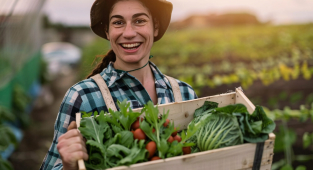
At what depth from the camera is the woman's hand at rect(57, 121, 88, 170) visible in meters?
1.37

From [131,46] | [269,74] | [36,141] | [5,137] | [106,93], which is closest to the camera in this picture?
[106,93]

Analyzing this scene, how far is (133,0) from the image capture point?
6.97 feet

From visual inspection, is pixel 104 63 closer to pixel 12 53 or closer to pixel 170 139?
pixel 170 139

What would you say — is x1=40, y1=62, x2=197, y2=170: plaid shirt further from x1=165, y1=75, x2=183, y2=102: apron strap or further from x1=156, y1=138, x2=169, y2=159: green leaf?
x1=156, y1=138, x2=169, y2=159: green leaf

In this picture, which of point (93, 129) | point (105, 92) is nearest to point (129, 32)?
point (105, 92)

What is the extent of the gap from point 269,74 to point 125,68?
10.2 ft

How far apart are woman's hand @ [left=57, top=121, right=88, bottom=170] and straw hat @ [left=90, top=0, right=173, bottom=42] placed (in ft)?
3.32

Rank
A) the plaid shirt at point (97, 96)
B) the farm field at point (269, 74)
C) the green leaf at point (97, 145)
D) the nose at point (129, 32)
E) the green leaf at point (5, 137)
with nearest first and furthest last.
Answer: the green leaf at point (97, 145), the plaid shirt at point (97, 96), the nose at point (129, 32), the green leaf at point (5, 137), the farm field at point (269, 74)

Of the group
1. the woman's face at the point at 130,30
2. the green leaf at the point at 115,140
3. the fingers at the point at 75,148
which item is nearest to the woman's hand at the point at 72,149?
the fingers at the point at 75,148

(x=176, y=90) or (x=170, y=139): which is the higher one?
(x=176, y=90)

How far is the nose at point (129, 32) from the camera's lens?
2064mm

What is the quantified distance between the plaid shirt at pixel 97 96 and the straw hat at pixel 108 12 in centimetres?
32

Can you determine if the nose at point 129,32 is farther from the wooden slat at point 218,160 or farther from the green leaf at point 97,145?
the wooden slat at point 218,160

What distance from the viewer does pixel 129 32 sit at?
2068 mm
